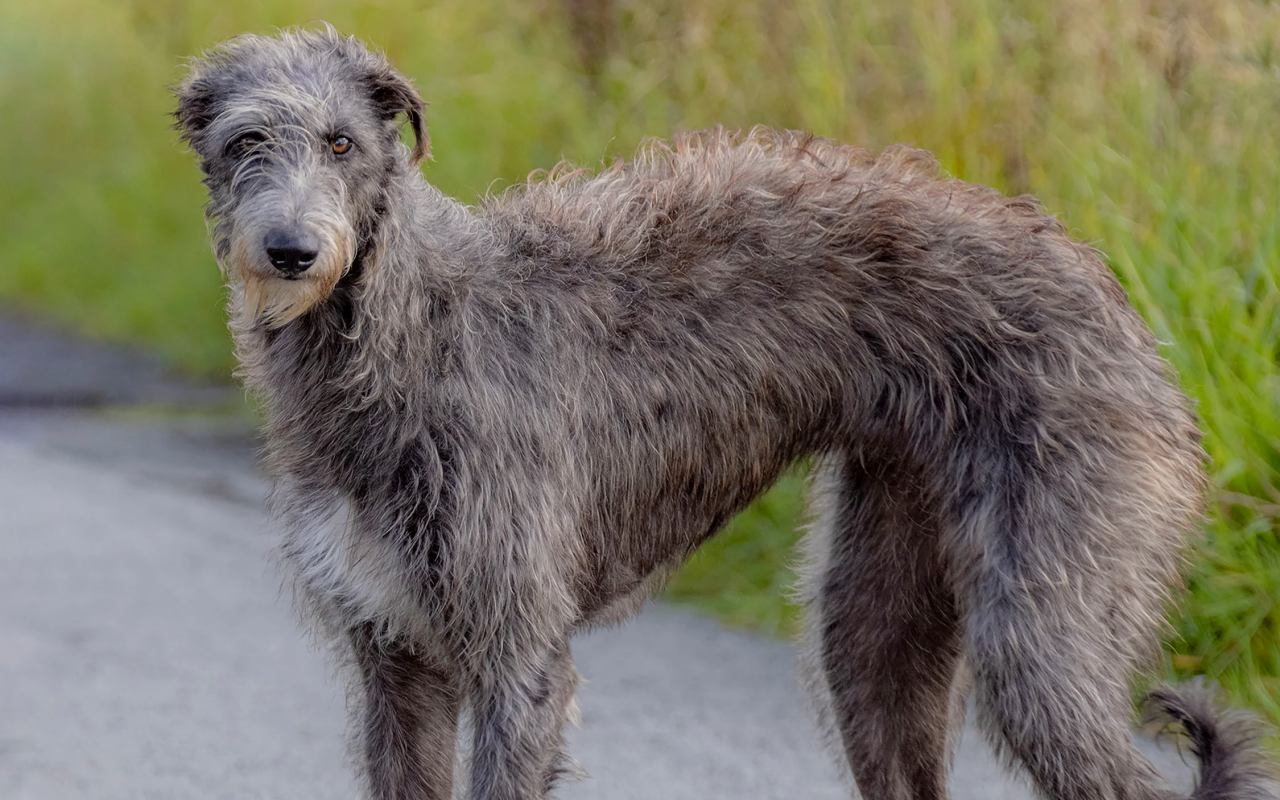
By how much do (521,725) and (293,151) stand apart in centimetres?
144

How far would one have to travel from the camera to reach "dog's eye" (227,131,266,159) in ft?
13.5

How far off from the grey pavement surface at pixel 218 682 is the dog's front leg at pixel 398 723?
0.56 meters

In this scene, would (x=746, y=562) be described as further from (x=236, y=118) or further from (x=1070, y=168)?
(x=236, y=118)

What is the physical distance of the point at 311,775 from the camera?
5.87 metres

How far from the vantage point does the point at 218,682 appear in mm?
6781

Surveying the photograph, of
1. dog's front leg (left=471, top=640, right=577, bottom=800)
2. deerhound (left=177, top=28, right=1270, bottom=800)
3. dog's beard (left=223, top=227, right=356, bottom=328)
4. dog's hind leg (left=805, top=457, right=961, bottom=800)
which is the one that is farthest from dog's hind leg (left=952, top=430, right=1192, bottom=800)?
dog's beard (left=223, top=227, right=356, bottom=328)

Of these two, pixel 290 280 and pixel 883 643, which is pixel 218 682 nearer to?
pixel 883 643

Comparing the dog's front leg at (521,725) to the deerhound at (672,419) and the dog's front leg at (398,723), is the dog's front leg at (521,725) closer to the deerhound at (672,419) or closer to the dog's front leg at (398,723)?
the deerhound at (672,419)

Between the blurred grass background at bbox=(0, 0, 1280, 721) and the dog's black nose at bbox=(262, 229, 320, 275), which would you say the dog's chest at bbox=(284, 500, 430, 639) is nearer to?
the dog's black nose at bbox=(262, 229, 320, 275)

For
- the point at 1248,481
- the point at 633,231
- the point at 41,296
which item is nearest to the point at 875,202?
the point at 633,231

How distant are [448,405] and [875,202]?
49.4 inches

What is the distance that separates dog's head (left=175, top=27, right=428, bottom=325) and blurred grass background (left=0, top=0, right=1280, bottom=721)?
1015 millimetres

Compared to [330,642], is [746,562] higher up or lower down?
lower down

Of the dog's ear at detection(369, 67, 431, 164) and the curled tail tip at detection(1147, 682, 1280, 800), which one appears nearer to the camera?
the dog's ear at detection(369, 67, 431, 164)
